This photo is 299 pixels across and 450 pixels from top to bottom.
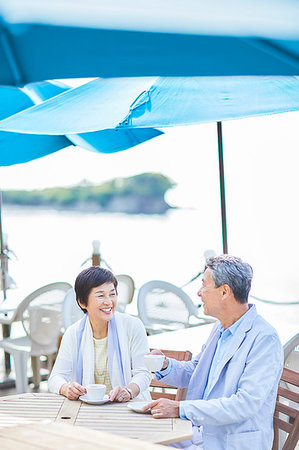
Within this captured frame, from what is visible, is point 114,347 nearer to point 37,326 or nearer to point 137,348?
point 137,348

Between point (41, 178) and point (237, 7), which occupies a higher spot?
point (41, 178)

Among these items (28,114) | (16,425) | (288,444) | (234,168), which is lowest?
(288,444)

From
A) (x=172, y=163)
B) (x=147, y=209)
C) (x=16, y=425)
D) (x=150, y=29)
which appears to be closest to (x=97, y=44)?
(x=150, y=29)

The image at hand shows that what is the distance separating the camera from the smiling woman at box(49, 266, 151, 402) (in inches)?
123

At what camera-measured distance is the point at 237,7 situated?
1239 mm

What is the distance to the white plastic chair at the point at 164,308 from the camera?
5.10 meters

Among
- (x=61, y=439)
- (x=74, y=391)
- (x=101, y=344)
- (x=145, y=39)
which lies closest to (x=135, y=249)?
(x=101, y=344)

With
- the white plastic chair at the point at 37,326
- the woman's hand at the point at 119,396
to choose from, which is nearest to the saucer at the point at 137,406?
the woman's hand at the point at 119,396

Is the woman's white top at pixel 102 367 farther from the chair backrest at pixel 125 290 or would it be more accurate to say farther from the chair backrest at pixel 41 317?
the chair backrest at pixel 125 290

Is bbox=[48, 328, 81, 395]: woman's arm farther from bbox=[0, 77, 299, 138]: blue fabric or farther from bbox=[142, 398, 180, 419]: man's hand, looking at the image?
bbox=[0, 77, 299, 138]: blue fabric

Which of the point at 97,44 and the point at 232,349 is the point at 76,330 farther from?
the point at 97,44

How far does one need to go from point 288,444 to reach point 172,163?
174 feet

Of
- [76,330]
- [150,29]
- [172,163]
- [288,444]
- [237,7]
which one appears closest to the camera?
[237,7]

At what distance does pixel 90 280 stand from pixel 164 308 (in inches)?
83.8
